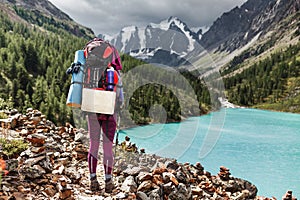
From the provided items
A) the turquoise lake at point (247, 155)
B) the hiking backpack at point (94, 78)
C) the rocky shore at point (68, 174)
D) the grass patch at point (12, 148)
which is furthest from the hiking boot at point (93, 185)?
the turquoise lake at point (247, 155)

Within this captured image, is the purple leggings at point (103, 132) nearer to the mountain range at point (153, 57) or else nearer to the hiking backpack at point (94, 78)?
the hiking backpack at point (94, 78)

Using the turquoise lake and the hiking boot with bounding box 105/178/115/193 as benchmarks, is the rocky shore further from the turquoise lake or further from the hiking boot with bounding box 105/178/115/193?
the turquoise lake

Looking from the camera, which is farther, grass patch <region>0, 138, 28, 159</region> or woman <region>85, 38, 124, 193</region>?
grass patch <region>0, 138, 28, 159</region>

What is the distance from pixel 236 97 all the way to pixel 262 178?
90605mm

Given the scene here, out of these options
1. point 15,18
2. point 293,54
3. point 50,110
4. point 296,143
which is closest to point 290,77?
point 293,54

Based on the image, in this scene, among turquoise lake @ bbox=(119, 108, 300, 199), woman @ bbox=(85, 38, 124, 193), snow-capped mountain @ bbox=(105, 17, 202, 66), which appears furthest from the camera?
turquoise lake @ bbox=(119, 108, 300, 199)

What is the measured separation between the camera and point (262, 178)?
16.0m

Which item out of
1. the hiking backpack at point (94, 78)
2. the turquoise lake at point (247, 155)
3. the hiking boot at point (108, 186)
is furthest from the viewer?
the turquoise lake at point (247, 155)

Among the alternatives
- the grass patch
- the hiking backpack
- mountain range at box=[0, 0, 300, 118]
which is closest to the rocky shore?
the grass patch

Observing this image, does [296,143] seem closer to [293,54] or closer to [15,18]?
[293,54]

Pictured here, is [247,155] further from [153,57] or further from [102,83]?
[102,83]

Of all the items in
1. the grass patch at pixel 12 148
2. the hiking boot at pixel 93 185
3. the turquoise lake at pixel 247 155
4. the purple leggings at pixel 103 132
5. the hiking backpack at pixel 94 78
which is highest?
the hiking backpack at pixel 94 78

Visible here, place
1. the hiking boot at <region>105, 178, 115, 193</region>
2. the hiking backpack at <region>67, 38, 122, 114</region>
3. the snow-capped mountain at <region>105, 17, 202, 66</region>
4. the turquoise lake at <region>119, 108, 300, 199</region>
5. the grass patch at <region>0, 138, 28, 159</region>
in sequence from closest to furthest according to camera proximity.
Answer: the hiking backpack at <region>67, 38, 122, 114</region>, the hiking boot at <region>105, 178, 115, 193</region>, the grass patch at <region>0, 138, 28, 159</region>, the snow-capped mountain at <region>105, 17, 202, 66</region>, the turquoise lake at <region>119, 108, 300, 199</region>

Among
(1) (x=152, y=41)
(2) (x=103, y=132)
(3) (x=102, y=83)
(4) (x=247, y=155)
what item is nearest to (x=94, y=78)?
(3) (x=102, y=83)
